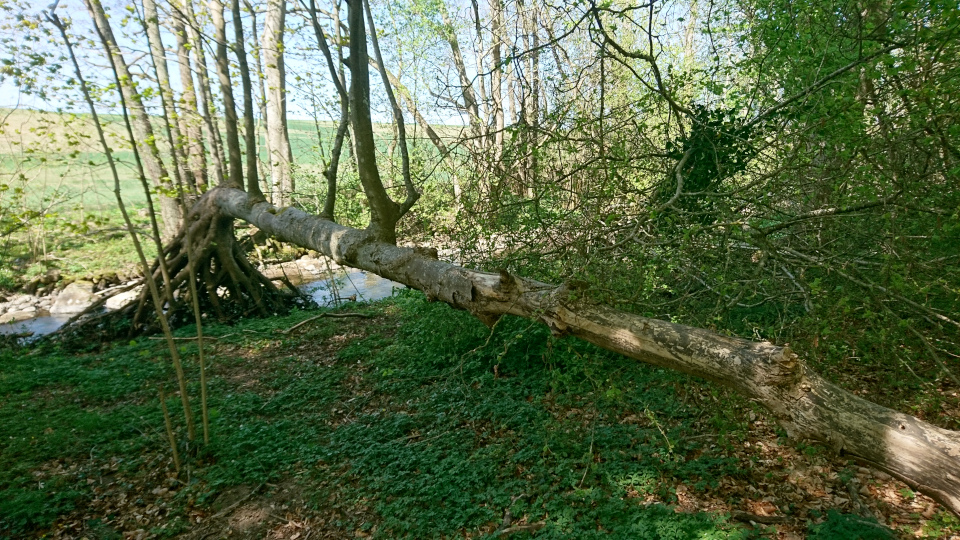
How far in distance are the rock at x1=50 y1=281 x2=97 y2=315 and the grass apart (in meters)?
6.13

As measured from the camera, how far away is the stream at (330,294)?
9.51 metres

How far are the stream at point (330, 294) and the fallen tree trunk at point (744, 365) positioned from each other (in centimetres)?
457

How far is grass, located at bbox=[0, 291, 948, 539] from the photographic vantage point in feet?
10.6

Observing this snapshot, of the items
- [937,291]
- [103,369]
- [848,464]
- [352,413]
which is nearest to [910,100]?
[937,291]

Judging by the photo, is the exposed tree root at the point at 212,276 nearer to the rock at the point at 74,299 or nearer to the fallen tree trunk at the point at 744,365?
the rock at the point at 74,299

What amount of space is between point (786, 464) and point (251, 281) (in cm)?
782

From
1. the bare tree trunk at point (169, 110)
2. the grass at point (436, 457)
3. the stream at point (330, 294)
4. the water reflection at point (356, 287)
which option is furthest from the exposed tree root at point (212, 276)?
the grass at point (436, 457)

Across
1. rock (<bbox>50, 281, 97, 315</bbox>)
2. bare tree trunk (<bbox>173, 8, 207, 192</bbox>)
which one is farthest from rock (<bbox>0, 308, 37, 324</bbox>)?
bare tree trunk (<bbox>173, 8, 207, 192</bbox>)

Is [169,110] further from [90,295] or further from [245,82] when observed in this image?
[90,295]

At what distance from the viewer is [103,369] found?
6.21 metres

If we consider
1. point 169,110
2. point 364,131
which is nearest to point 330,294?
point 169,110

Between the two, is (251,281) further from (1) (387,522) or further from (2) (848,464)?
(2) (848,464)

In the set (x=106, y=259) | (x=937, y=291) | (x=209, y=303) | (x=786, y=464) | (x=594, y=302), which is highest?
(x=937, y=291)

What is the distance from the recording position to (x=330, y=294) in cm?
1009
